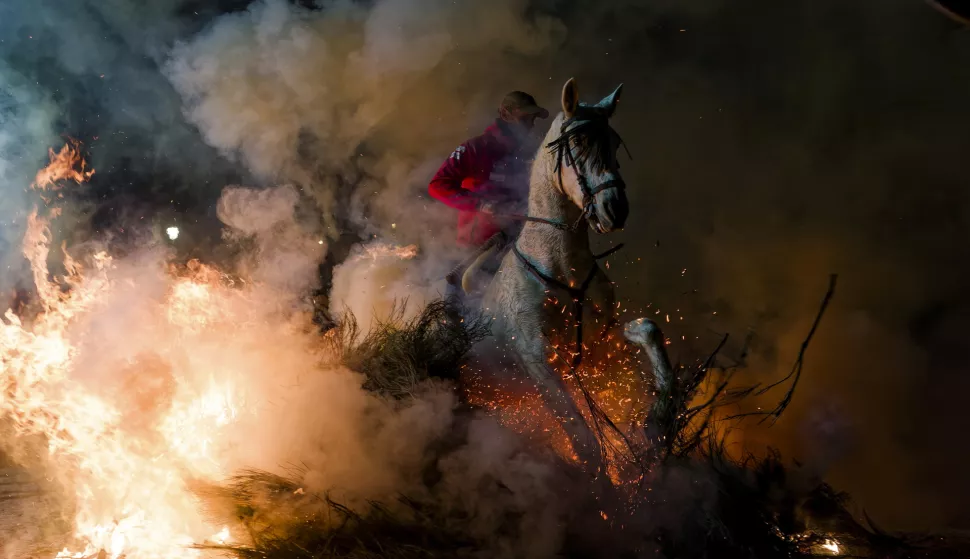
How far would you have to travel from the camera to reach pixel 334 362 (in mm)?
4301

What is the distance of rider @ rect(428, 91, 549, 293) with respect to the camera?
4.86m

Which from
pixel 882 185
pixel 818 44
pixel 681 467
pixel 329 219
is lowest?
pixel 681 467

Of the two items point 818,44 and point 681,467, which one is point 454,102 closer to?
point 818,44

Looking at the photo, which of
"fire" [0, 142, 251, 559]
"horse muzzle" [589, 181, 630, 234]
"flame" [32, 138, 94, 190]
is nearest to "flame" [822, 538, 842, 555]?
"horse muzzle" [589, 181, 630, 234]

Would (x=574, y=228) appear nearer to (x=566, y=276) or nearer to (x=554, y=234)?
(x=554, y=234)

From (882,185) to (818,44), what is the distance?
1.61 m

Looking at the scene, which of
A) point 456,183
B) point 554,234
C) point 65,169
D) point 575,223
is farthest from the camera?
point 65,169

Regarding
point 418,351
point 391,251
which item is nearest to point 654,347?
point 418,351

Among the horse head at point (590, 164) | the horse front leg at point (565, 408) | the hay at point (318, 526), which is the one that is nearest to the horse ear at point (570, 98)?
the horse head at point (590, 164)

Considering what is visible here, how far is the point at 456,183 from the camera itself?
5.01 m

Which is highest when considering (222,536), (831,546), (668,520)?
(831,546)

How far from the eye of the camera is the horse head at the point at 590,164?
331 centimetres

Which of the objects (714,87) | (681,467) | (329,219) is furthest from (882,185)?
(329,219)

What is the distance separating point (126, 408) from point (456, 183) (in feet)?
10.2
